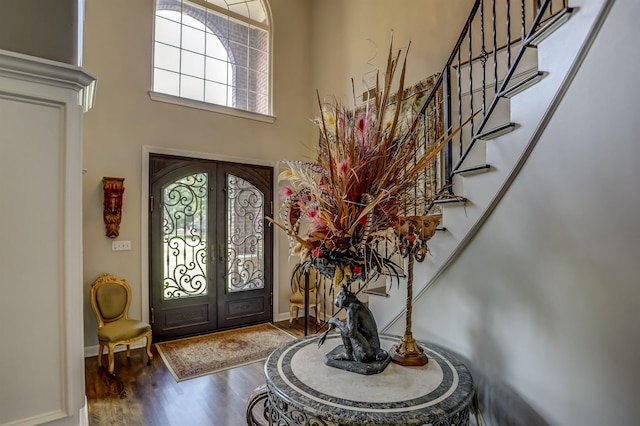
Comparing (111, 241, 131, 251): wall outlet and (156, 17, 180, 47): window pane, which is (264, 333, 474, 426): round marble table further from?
(156, 17, 180, 47): window pane

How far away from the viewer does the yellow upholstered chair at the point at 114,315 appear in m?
3.44

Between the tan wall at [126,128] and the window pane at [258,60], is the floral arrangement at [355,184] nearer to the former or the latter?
the tan wall at [126,128]

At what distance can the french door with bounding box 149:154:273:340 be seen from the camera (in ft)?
14.0

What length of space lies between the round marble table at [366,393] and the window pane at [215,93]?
13.5 feet

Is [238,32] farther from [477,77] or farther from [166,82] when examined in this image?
[477,77]

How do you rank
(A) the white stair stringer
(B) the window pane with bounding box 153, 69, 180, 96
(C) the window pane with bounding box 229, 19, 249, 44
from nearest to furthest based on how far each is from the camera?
1. (A) the white stair stringer
2. (B) the window pane with bounding box 153, 69, 180, 96
3. (C) the window pane with bounding box 229, 19, 249, 44

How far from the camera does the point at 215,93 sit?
481 centimetres

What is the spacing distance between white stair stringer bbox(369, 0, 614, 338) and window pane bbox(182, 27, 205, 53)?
4301mm

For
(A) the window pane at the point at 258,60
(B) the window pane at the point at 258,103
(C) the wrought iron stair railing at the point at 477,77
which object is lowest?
(C) the wrought iron stair railing at the point at 477,77

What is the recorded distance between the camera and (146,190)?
13.5ft

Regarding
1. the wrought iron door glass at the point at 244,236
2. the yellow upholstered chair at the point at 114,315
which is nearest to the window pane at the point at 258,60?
the wrought iron door glass at the point at 244,236

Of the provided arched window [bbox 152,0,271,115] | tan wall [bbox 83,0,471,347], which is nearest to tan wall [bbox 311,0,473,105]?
tan wall [bbox 83,0,471,347]

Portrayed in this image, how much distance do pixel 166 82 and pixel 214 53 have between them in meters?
0.88

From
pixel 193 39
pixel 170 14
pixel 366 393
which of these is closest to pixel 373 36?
pixel 193 39
